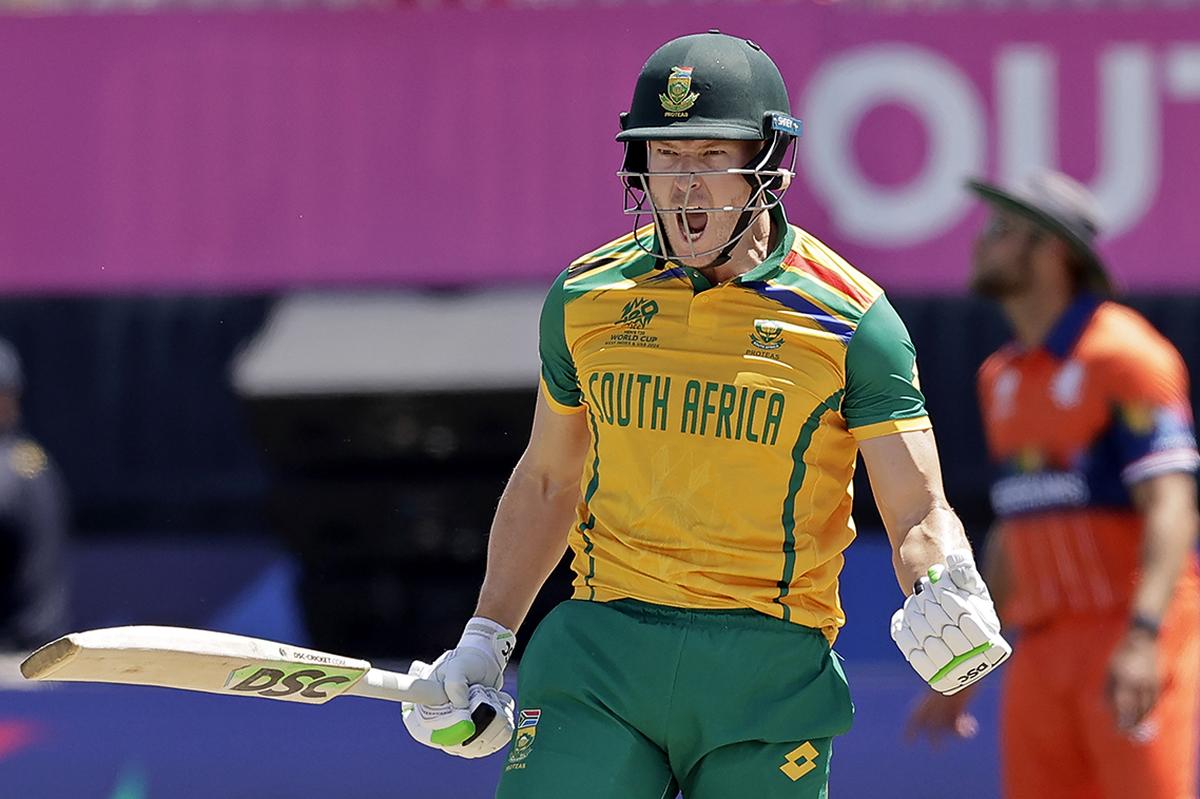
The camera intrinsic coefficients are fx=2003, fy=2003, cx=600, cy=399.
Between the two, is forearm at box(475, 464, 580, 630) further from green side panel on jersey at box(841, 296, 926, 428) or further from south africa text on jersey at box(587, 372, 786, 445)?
green side panel on jersey at box(841, 296, 926, 428)

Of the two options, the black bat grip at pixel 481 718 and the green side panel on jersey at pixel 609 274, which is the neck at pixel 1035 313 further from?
the black bat grip at pixel 481 718

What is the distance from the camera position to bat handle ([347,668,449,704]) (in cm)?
343

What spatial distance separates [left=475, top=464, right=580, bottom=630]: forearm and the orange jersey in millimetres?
1804

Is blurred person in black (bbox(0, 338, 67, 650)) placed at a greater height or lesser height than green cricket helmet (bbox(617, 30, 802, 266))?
lesser

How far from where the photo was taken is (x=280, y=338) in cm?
830

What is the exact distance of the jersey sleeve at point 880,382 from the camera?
11.0 ft

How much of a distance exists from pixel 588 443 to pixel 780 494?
456 millimetres

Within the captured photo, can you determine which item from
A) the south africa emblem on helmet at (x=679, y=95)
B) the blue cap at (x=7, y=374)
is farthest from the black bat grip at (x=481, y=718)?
the blue cap at (x=7, y=374)

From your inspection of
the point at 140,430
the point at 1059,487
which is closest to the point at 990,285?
the point at 1059,487

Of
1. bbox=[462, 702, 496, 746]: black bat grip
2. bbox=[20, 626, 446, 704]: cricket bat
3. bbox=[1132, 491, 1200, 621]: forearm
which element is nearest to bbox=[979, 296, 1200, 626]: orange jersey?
bbox=[1132, 491, 1200, 621]: forearm

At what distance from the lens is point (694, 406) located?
3.38 meters

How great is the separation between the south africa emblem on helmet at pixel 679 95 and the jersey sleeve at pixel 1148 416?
6.63 ft

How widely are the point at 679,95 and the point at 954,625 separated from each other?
3.26 ft

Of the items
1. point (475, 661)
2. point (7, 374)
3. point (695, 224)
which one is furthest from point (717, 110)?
point (7, 374)
